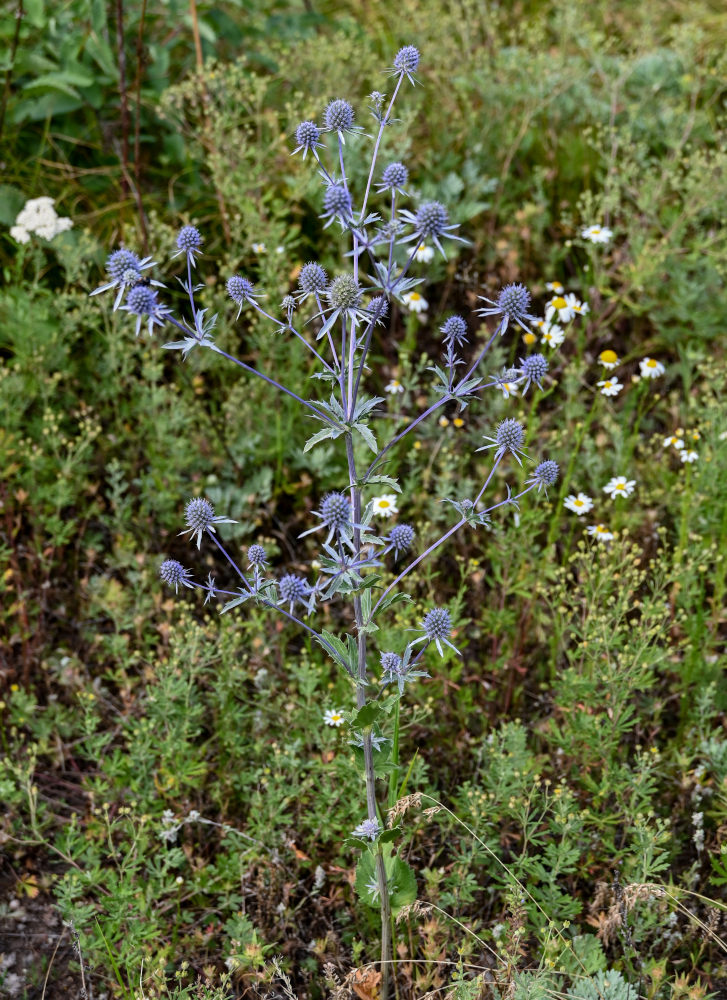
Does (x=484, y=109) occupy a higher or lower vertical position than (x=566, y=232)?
higher

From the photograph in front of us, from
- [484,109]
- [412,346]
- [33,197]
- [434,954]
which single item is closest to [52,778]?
[434,954]

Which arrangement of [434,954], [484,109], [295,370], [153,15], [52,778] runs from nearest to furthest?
[434,954] → [52,778] → [295,370] → [153,15] → [484,109]

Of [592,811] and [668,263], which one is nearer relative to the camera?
[592,811]

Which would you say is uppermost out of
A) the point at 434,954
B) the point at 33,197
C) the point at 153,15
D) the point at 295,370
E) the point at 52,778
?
the point at 153,15

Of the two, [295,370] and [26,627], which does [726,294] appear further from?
[26,627]

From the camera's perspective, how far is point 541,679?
3393 millimetres

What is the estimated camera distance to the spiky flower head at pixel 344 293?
2.00m

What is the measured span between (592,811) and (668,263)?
2819 mm

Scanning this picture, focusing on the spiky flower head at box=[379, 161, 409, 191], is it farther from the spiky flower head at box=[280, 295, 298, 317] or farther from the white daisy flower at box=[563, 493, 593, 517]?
the white daisy flower at box=[563, 493, 593, 517]

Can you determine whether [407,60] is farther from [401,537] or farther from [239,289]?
[401,537]

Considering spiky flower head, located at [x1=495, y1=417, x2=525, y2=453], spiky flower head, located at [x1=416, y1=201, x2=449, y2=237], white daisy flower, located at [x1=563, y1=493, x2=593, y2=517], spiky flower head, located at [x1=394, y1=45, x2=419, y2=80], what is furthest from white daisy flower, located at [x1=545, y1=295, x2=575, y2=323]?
spiky flower head, located at [x1=416, y1=201, x2=449, y2=237]

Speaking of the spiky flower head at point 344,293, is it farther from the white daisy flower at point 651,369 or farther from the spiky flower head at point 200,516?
the white daisy flower at point 651,369

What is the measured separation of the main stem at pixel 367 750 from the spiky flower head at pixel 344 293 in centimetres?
29

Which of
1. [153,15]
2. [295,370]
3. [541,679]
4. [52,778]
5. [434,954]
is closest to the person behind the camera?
[434,954]
